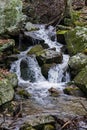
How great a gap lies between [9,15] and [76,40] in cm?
418

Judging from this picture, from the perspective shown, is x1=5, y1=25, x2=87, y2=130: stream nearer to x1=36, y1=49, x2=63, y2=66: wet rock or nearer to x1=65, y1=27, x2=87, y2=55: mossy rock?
x1=36, y1=49, x2=63, y2=66: wet rock

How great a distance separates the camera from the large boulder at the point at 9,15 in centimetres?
1789

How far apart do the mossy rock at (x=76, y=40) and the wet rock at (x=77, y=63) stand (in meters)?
1.20

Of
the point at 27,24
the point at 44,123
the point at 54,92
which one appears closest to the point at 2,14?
the point at 27,24

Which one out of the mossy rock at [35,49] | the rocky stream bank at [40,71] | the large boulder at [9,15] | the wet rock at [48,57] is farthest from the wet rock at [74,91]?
the large boulder at [9,15]

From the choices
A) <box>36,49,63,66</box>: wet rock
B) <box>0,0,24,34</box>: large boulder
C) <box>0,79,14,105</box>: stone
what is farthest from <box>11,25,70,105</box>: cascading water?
<box>0,0,24,34</box>: large boulder

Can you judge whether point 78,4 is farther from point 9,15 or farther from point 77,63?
point 77,63

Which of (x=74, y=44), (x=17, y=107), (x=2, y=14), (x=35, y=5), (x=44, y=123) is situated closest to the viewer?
(x=44, y=123)

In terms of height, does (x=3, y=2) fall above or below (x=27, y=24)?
above

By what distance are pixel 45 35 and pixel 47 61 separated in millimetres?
3890

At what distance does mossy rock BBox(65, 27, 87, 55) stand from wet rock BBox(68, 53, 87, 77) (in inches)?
47.3

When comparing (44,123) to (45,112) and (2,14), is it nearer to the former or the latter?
(45,112)

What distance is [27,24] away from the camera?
1950 cm

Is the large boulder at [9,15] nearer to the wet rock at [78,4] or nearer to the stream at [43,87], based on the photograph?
the stream at [43,87]
